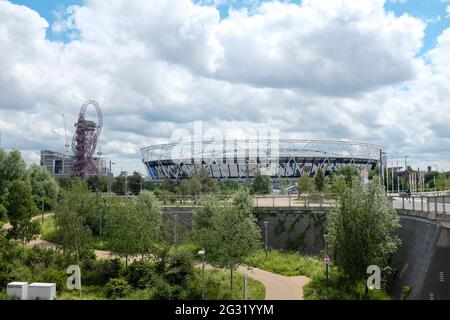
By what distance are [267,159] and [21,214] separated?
9280cm

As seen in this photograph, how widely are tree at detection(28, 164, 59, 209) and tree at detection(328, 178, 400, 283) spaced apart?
4063 cm

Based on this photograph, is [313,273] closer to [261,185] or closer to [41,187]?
[41,187]

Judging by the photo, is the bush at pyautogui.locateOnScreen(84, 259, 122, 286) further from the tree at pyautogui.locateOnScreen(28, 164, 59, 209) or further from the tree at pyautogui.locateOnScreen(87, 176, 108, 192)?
the tree at pyautogui.locateOnScreen(87, 176, 108, 192)

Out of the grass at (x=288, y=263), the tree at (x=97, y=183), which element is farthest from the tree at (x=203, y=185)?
the grass at (x=288, y=263)

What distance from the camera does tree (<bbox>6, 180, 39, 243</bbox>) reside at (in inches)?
1438

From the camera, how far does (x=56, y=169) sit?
19750 cm

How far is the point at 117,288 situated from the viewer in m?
26.0

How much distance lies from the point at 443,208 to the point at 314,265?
1083cm

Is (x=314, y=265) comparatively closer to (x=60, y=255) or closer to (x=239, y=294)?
(x=239, y=294)

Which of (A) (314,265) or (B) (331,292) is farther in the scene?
(A) (314,265)

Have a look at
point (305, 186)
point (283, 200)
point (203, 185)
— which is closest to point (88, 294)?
point (283, 200)

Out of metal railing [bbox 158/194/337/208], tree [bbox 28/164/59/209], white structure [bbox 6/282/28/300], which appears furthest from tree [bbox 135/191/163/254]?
tree [bbox 28/164/59/209]

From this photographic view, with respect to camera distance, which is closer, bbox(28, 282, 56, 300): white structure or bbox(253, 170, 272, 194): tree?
bbox(28, 282, 56, 300): white structure
